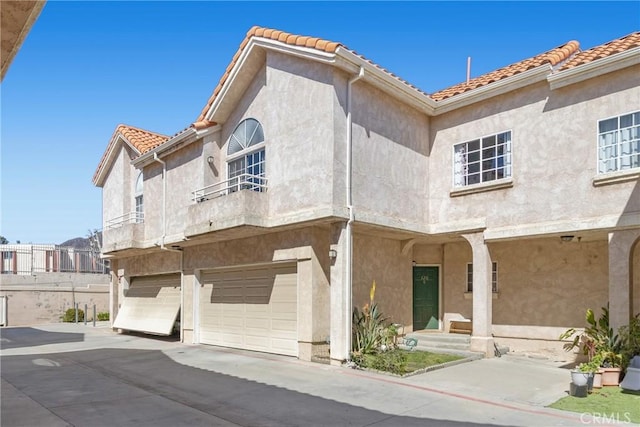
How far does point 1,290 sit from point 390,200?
25894 mm

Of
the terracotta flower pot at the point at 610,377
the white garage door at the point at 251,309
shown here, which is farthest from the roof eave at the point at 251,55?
the terracotta flower pot at the point at 610,377

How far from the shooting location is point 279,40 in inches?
527

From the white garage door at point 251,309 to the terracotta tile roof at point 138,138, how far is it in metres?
7.25

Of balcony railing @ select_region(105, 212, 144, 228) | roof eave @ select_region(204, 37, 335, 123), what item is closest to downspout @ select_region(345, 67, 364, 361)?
roof eave @ select_region(204, 37, 335, 123)

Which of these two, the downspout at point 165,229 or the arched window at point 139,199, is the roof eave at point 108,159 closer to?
the arched window at point 139,199

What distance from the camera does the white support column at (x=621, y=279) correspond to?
1098cm

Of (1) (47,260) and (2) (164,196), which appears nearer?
(2) (164,196)

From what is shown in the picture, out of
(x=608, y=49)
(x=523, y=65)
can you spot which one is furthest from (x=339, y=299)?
(x=608, y=49)

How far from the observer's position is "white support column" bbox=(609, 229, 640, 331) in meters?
11.0

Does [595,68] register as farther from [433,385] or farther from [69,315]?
[69,315]

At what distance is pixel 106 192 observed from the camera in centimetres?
2545

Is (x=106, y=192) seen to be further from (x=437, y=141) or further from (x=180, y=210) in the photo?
(x=437, y=141)

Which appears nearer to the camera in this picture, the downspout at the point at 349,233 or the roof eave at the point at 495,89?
the downspout at the point at 349,233

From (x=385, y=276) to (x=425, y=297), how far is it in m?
2.29
